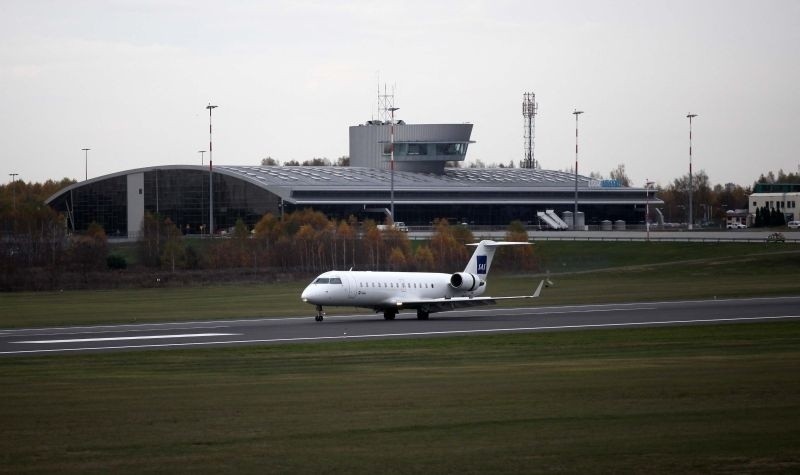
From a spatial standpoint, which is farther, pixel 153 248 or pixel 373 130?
pixel 373 130

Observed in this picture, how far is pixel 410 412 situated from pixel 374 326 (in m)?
26.0

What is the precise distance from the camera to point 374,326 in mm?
47656

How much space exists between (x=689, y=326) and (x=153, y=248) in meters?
66.3

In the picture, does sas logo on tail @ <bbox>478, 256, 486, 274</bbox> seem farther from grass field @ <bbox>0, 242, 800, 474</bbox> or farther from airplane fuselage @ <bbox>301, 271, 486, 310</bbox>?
grass field @ <bbox>0, 242, 800, 474</bbox>

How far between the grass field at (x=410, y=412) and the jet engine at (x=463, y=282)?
1887 cm

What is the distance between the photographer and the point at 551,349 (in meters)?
35.8

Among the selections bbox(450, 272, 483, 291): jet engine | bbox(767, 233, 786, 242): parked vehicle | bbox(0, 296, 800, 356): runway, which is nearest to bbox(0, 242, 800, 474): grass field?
bbox(0, 296, 800, 356): runway

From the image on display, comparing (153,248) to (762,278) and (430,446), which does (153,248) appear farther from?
(430,446)

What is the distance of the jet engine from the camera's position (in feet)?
177

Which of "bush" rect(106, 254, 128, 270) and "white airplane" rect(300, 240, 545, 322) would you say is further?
"bush" rect(106, 254, 128, 270)

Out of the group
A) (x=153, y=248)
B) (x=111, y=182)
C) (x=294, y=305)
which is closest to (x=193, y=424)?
(x=294, y=305)

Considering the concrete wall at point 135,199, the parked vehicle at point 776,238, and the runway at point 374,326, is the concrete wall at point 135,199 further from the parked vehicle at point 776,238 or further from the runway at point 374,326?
the runway at point 374,326

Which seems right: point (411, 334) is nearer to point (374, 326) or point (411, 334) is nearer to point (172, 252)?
point (374, 326)

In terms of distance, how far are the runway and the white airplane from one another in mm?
774
